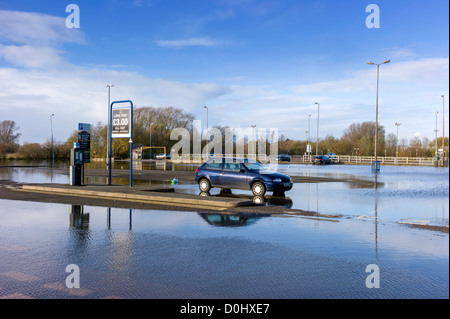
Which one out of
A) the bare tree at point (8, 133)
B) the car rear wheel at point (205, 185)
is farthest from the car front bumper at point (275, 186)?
the bare tree at point (8, 133)

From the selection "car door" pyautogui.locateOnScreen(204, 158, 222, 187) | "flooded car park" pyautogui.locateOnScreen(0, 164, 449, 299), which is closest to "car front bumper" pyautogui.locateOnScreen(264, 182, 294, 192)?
"car door" pyautogui.locateOnScreen(204, 158, 222, 187)

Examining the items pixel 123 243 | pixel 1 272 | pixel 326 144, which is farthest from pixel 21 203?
pixel 326 144

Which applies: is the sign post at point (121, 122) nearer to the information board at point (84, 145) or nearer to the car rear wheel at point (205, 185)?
the information board at point (84, 145)

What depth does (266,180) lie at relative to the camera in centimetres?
1652

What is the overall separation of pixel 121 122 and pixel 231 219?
35.5ft

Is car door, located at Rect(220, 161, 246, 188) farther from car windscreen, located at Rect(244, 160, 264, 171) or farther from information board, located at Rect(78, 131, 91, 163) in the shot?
information board, located at Rect(78, 131, 91, 163)

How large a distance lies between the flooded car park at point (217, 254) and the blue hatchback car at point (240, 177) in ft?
16.3

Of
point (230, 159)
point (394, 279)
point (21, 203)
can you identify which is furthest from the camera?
point (230, 159)

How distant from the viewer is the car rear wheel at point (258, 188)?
16656 mm
